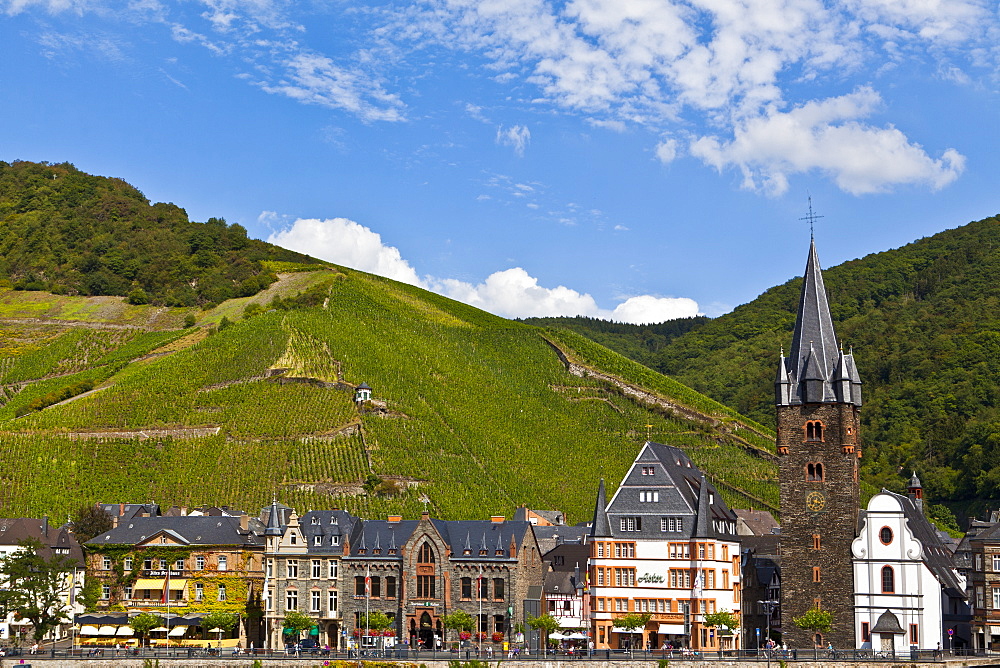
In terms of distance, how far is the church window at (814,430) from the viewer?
292 ft

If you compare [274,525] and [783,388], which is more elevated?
[783,388]

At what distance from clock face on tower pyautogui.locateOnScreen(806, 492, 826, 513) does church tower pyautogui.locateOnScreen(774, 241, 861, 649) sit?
0.07m

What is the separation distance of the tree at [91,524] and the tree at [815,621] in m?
52.5

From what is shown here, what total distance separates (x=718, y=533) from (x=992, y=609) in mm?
17937

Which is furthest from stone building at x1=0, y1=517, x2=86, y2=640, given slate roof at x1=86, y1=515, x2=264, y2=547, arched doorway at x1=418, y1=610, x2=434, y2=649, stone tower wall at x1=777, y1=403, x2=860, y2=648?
stone tower wall at x1=777, y1=403, x2=860, y2=648

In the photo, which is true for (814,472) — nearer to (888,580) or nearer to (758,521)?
(888,580)

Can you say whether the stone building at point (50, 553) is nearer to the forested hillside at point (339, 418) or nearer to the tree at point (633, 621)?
→ the forested hillside at point (339, 418)

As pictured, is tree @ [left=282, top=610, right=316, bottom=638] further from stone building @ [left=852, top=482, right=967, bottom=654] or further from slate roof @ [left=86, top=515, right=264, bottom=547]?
stone building @ [left=852, top=482, right=967, bottom=654]

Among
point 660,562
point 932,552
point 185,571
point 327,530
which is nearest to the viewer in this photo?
point 660,562

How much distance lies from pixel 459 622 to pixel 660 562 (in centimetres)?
1423

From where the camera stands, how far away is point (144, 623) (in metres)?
85.6

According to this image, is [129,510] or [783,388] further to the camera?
[129,510]

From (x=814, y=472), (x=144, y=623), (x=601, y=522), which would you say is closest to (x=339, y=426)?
(x=601, y=522)

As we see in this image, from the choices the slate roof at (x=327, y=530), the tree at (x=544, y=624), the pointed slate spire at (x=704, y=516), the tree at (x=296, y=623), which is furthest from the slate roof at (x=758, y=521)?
the tree at (x=296, y=623)
